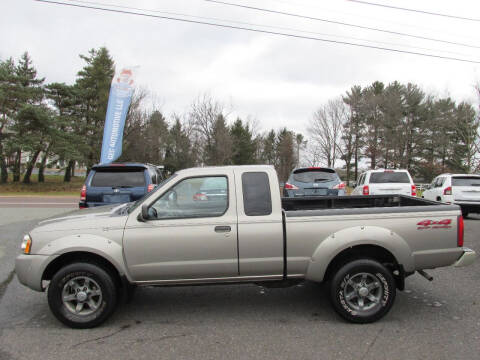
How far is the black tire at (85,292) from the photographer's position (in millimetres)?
3877

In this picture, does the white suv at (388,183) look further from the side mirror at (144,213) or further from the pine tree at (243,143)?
the pine tree at (243,143)

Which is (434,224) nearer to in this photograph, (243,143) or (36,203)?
(36,203)

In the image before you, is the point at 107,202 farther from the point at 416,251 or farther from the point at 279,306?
the point at 416,251

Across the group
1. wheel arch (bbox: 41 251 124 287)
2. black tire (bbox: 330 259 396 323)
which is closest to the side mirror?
wheel arch (bbox: 41 251 124 287)

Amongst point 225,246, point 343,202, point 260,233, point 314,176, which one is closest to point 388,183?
point 314,176

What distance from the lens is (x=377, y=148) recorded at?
51344 mm

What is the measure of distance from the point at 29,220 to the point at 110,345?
10154mm

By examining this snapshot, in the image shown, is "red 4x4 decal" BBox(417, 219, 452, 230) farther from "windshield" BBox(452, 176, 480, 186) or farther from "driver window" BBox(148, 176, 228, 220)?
"windshield" BBox(452, 176, 480, 186)

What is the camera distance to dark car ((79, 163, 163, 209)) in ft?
26.2

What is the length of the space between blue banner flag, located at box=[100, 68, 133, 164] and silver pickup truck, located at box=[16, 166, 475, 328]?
15510mm

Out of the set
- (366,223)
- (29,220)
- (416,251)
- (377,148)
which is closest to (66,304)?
(366,223)

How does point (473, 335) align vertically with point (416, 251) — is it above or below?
below

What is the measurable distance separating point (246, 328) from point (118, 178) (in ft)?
17.7

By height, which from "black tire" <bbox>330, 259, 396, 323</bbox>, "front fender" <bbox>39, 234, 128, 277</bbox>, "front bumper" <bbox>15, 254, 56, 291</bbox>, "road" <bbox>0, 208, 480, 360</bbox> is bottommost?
"road" <bbox>0, 208, 480, 360</bbox>
